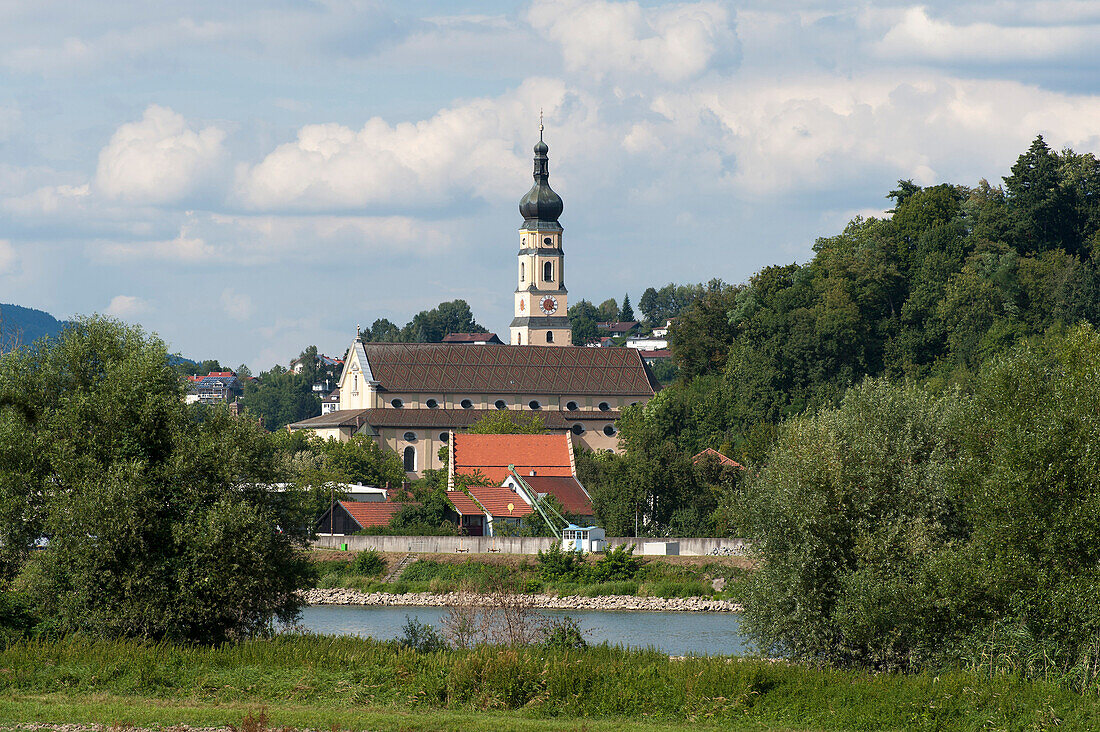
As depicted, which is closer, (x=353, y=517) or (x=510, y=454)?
(x=353, y=517)

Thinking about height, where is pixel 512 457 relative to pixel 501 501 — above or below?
above

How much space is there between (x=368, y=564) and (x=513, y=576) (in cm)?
699

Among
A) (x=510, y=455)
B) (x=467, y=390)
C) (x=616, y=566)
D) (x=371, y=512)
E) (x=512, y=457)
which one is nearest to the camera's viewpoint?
(x=616, y=566)

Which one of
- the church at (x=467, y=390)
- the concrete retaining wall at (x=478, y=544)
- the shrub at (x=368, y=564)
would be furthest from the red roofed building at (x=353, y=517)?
the church at (x=467, y=390)

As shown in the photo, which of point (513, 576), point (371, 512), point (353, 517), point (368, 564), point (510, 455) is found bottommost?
point (513, 576)

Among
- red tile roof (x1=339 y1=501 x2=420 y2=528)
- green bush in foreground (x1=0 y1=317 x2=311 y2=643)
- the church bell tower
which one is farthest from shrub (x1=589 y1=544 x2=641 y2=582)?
the church bell tower

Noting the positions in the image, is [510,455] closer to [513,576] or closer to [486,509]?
[486,509]

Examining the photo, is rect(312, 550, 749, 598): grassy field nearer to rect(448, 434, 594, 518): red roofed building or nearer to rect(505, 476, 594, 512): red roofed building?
rect(505, 476, 594, 512): red roofed building

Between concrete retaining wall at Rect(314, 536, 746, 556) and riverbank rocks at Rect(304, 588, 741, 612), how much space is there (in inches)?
171

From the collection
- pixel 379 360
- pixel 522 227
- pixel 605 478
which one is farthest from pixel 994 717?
pixel 522 227

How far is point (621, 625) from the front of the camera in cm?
4966

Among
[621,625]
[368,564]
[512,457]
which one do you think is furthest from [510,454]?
[621,625]

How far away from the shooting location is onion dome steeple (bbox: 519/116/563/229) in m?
128

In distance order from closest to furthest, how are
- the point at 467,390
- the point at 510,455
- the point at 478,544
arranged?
the point at 478,544
the point at 510,455
the point at 467,390
